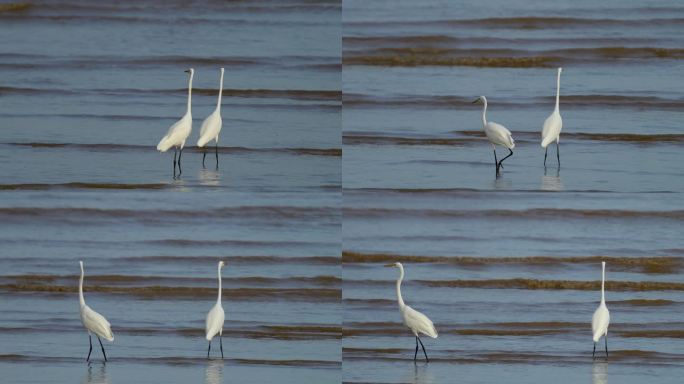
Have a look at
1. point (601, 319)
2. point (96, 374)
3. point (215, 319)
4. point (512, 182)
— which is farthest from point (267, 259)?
point (601, 319)

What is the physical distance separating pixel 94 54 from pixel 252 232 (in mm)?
772

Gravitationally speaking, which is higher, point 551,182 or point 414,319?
point 551,182

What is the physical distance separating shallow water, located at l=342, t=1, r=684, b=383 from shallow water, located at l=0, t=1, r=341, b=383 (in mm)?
123

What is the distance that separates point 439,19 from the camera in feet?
13.5

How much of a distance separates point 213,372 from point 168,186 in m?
0.62

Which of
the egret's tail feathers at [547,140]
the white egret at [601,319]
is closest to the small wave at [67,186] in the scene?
the egret's tail feathers at [547,140]

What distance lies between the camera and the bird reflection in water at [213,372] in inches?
161

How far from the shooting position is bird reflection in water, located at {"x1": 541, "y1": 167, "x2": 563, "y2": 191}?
408 cm

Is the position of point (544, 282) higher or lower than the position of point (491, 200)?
lower

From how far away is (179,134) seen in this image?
4.03 m

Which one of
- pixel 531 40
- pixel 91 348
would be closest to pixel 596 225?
pixel 531 40

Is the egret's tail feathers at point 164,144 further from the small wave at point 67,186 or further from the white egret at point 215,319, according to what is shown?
the white egret at point 215,319

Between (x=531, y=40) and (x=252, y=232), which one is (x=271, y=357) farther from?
(x=531, y=40)

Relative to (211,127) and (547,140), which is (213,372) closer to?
(211,127)
